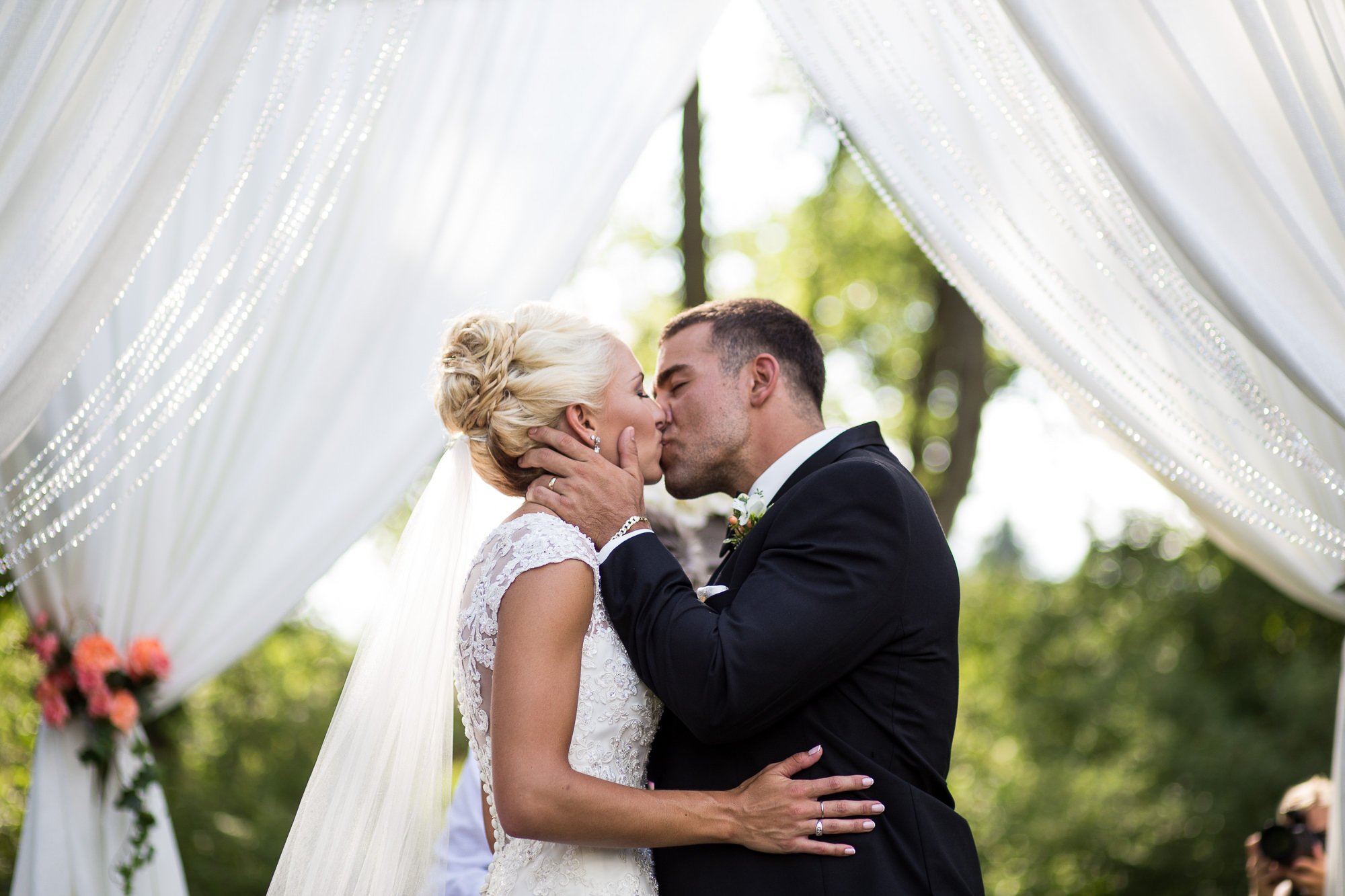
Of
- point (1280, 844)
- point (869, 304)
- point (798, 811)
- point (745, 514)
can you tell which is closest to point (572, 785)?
point (798, 811)

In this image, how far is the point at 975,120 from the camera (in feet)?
8.98

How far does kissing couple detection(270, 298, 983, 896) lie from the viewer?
2227mm

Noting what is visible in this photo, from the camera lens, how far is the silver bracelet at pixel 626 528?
94.7 inches

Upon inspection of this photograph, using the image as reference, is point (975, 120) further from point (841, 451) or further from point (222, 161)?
point (222, 161)

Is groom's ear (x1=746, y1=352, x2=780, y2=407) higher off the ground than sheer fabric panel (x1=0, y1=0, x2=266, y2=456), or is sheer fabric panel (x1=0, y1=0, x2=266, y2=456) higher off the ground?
sheer fabric panel (x1=0, y1=0, x2=266, y2=456)

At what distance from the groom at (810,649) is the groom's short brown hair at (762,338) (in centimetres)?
44

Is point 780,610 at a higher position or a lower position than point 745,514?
lower

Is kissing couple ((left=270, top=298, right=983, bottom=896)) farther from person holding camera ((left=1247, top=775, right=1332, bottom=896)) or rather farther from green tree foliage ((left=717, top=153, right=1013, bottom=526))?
green tree foliage ((left=717, top=153, right=1013, bottom=526))

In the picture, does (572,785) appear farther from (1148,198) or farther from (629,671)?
(1148,198)

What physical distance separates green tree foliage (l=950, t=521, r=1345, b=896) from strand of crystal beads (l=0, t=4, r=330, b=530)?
9236mm

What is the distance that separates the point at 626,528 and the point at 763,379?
0.80 metres

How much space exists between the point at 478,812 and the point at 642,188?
8.40m

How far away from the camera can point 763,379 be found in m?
3.04

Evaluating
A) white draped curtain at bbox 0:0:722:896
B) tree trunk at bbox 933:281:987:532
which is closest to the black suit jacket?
white draped curtain at bbox 0:0:722:896
